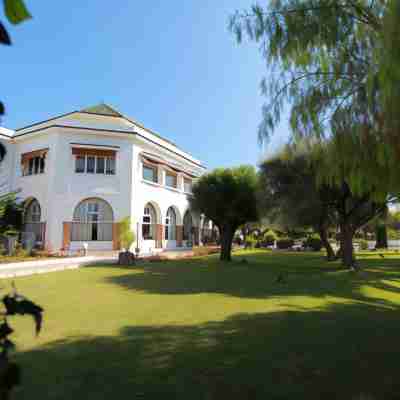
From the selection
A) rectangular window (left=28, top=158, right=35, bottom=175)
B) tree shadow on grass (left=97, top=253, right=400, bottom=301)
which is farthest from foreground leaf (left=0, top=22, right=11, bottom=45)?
rectangular window (left=28, top=158, right=35, bottom=175)

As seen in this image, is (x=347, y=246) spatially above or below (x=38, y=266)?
above

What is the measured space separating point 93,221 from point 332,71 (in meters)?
21.1

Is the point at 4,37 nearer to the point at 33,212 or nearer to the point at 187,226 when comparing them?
the point at 33,212

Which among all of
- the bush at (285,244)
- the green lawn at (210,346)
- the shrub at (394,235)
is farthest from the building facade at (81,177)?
the shrub at (394,235)

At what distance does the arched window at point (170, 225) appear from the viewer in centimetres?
3105

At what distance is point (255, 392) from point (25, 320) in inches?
194

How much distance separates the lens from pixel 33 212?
82.5ft

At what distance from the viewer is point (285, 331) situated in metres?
5.63

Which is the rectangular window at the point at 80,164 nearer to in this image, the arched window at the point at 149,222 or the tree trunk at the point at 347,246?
the arched window at the point at 149,222

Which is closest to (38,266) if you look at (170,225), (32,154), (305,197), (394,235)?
(305,197)

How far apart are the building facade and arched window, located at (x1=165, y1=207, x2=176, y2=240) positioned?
13.2ft

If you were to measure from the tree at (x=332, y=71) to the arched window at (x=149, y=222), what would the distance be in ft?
71.0

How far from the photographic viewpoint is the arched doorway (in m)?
23.7

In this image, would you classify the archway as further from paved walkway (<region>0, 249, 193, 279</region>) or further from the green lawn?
the green lawn
